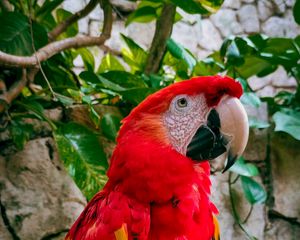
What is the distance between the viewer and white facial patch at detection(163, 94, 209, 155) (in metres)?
0.83

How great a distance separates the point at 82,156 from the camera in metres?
1.16

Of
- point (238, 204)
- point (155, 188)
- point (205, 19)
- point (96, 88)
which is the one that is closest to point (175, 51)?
point (96, 88)

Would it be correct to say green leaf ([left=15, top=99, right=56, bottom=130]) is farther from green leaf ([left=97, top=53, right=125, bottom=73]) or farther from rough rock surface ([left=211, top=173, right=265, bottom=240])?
rough rock surface ([left=211, top=173, right=265, bottom=240])

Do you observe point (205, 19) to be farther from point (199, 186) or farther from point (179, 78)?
point (199, 186)

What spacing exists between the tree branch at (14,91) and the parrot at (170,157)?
48cm

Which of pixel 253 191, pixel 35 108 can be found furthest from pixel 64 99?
pixel 253 191

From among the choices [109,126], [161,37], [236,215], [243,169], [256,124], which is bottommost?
[236,215]

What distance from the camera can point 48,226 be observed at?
1222 millimetres

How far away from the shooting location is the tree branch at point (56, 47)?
110 cm

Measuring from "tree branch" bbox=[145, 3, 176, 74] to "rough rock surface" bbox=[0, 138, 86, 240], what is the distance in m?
0.47

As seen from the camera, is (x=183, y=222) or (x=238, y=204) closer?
(x=183, y=222)

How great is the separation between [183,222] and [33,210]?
544 millimetres

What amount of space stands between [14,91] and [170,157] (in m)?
0.61

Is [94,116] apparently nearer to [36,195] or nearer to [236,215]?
[36,195]
